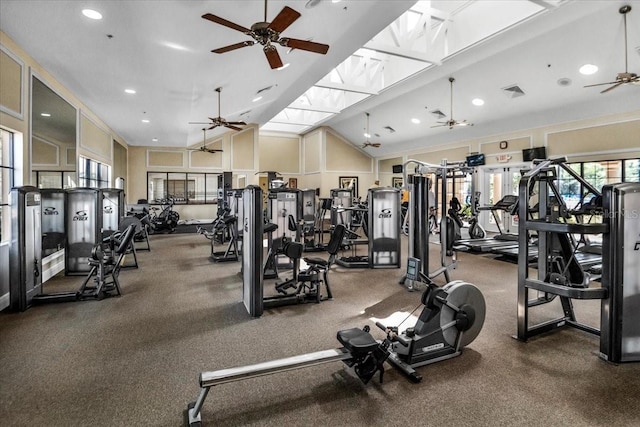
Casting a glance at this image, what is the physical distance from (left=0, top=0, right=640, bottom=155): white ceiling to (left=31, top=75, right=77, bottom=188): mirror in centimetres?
45

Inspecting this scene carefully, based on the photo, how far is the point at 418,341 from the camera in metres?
2.74

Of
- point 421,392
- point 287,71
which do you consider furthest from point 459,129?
point 421,392

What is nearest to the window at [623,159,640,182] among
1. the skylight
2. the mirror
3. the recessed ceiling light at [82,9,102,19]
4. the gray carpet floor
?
the skylight

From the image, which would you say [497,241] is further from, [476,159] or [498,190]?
[476,159]

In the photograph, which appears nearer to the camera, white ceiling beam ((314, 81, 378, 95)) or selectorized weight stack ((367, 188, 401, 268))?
selectorized weight stack ((367, 188, 401, 268))

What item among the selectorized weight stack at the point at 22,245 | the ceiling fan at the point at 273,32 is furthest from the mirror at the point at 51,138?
the ceiling fan at the point at 273,32

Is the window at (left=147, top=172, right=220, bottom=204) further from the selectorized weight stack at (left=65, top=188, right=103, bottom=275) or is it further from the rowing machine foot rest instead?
the rowing machine foot rest

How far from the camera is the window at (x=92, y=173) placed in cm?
753

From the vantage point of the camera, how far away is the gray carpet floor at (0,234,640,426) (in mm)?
2166

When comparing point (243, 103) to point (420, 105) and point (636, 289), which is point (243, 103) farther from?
point (636, 289)

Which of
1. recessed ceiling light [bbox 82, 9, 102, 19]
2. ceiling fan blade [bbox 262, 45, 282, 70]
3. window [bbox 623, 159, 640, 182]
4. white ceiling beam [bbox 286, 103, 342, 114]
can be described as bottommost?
window [bbox 623, 159, 640, 182]

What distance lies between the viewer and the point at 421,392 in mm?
2410

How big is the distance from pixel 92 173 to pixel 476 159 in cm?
1145

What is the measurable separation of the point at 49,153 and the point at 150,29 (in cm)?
293
